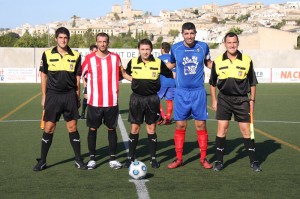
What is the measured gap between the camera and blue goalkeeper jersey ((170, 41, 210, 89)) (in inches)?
283

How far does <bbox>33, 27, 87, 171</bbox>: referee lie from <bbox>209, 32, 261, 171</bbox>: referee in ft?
6.46

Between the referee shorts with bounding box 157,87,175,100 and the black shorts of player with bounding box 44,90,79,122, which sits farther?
the referee shorts with bounding box 157,87,175,100

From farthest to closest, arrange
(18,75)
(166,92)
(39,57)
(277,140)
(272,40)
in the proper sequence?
(272,40) → (39,57) → (18,75) → (166,92) → (277,140)

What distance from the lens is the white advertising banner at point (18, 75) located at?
31828 mm

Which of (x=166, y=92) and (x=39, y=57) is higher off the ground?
(x=39, y=57)

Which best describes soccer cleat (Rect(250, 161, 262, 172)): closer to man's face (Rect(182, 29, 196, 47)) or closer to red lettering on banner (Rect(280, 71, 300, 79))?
man's face (Rect(182, 29, 196, 47))

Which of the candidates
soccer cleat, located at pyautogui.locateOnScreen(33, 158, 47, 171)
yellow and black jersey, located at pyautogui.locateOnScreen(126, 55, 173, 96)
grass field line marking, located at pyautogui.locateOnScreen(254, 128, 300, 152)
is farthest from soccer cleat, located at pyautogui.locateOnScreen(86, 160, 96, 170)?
grass field line marking, located at pyautogui.locateOnScreen(254, 128, 300, 152)

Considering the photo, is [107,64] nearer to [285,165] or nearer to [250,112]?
[250,112]

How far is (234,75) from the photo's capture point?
706 centimetres

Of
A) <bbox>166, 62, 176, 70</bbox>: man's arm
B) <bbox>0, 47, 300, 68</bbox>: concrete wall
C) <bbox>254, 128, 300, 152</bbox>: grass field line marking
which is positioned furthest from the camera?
<bbox>0, 47, 300, 68</bbox>: concrete wall

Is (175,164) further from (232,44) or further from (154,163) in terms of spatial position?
(232,44)

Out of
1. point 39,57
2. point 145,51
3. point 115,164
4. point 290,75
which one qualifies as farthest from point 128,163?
point 39,57

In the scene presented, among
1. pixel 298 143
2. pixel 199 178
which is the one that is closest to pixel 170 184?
pixel 199 178

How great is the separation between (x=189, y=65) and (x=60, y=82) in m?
1.82
